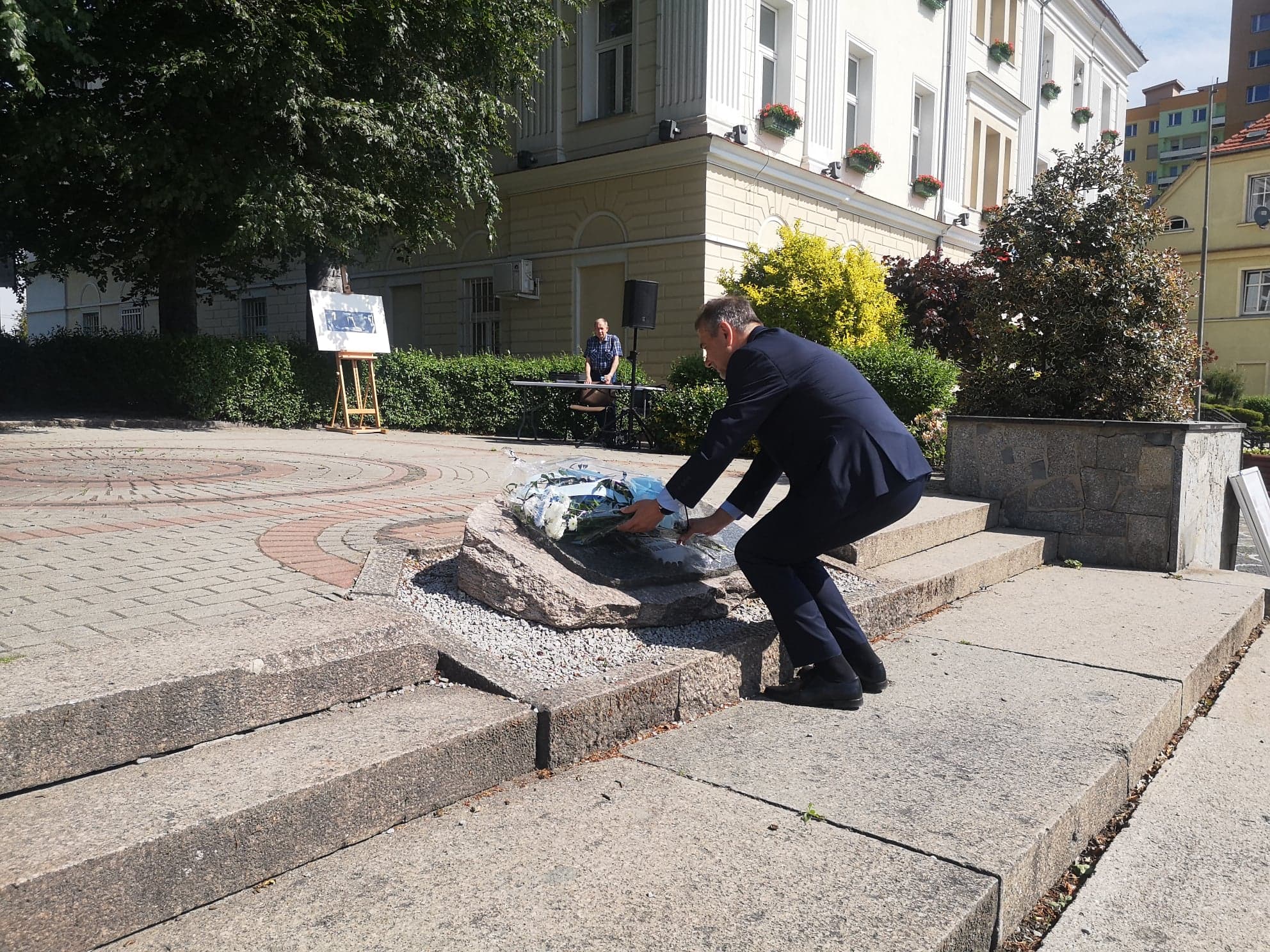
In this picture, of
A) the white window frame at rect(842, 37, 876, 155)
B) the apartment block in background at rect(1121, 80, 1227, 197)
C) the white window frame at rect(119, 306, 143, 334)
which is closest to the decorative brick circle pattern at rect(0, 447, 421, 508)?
the white window frame at rect(842, 37, 876, 155)

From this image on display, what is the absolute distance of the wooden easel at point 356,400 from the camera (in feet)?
46.4

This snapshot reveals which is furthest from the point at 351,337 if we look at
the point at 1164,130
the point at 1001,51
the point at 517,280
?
the point at 1164,130

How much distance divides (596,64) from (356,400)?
8661mm

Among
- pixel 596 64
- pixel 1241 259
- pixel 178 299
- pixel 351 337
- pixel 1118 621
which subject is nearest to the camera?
pixel 1118 621

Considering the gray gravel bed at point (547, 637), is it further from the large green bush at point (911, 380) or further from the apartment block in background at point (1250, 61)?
the apartment block in background at point (1250, 61)

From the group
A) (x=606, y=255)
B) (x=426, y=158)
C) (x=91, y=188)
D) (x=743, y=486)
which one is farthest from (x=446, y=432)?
(x=743, y=486)

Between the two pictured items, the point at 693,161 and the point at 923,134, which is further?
the point at 923,134

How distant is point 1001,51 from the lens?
83.4ft

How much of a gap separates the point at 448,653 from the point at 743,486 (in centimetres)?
137

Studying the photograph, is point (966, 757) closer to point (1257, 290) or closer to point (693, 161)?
point (693, 161)

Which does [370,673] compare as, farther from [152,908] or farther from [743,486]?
[743,486]

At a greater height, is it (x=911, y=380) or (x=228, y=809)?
(x=911, y=380)

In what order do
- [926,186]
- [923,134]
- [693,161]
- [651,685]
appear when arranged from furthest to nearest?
[923,134] < [926,186] < [693,161] < [651,685]

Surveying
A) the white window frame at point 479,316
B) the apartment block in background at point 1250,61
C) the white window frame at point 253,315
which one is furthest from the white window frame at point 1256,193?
the apartment block in background at point 1250,61
